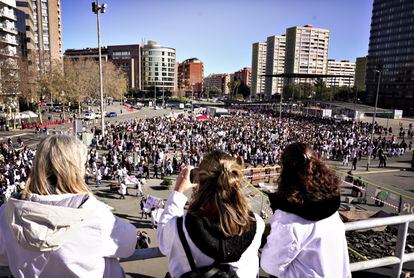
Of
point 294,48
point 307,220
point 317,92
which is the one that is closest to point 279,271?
point 307,220

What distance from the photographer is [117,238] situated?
63.1 inches

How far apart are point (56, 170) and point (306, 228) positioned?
143cm

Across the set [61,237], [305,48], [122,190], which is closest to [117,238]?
[61,237]

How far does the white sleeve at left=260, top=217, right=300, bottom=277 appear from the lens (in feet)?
5.92

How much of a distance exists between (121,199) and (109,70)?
2604 inches

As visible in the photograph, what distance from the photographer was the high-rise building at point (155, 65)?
141 meters

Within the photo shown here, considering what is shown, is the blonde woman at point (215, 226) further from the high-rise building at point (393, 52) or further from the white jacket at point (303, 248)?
the high-rise building at point (393, 52)

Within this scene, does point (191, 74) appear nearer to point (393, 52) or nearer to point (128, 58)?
point (128, 58)

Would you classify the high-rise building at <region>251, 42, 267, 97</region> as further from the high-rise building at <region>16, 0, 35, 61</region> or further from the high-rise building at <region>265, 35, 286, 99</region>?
the high-rise building at <region>16, 0, 35, 61</region>

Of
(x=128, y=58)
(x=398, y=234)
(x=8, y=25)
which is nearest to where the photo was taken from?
(x=398, y=234)

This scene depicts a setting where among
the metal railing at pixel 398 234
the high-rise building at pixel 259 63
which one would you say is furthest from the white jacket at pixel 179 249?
the high-rise building at pixel 259 63

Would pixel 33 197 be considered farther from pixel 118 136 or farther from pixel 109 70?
pixel 109 70

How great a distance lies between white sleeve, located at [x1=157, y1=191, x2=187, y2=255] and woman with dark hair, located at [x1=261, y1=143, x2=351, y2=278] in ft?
1.91

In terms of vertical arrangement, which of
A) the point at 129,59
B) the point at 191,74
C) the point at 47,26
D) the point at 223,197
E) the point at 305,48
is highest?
the point at 305,48
